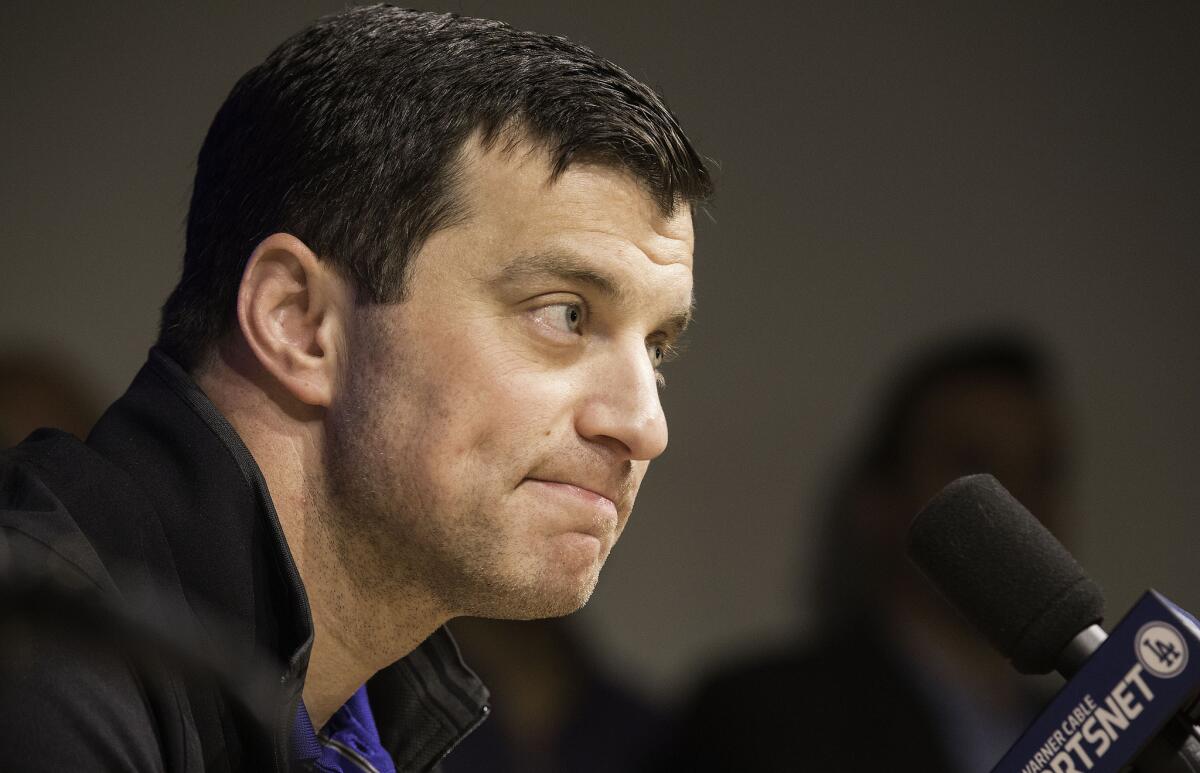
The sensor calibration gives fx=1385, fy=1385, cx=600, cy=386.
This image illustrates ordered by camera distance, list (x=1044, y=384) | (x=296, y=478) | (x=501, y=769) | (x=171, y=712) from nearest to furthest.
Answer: (x=171, y=712)
(x=296, y=478)
(x=501, y=769)
(x=1044, y=384)

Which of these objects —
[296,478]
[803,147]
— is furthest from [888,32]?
[296,478]

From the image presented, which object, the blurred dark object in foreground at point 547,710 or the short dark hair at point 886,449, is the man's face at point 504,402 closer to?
the blurred dark object in foreground at point 547,710

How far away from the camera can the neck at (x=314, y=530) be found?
5.36ft

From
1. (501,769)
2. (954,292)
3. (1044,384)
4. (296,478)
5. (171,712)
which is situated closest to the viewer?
(171,712)

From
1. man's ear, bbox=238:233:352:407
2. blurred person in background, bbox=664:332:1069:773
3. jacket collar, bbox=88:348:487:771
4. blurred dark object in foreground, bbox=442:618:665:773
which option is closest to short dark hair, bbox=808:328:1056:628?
blurred person in background, bbox=664:332:1069:773

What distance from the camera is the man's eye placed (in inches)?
64.1

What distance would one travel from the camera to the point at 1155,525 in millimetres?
3809

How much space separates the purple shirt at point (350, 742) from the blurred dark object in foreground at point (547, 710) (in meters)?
1.14

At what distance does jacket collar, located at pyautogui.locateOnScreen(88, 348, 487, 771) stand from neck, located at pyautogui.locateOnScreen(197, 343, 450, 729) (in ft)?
0.24

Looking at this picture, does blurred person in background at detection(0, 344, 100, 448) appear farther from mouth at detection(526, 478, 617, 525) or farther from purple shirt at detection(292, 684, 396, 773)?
mouth at detection(526, 478, 617, 525)

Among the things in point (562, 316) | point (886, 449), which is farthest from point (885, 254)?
point (562, 316)

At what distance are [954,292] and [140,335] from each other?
2082 mm

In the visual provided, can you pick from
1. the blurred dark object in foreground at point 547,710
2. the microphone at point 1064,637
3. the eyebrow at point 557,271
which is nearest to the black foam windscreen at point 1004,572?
the microphone at point 1064,637

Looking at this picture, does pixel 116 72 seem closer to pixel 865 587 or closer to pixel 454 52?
pixel 454 52
